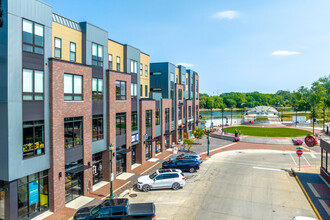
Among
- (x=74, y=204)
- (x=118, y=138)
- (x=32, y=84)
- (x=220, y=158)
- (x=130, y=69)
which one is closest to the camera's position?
(x=32, y=84)

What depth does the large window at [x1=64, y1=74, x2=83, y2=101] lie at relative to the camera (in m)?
18.0

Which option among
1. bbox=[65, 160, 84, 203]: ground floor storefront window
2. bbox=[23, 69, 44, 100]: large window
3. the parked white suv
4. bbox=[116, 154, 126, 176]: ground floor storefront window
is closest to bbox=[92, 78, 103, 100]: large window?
bbox=[23, 69, 44, 100]: large window

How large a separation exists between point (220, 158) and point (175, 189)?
14.8 m

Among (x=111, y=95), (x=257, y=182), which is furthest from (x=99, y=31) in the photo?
(x=257, y=182)

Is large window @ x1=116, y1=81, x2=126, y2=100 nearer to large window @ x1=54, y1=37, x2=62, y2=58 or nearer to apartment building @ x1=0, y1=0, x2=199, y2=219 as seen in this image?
apartment building @ x1=0, y1=0, x2=199, y2=219

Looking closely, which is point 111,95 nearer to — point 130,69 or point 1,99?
point 130,69

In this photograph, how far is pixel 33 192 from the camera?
15.6 m

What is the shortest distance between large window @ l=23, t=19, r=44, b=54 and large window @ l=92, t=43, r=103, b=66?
602cm

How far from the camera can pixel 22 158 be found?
1454cm

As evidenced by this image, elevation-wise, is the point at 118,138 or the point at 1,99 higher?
the point at 1,99

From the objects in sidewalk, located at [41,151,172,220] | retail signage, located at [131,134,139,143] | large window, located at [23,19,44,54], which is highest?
large window, located at [23,19,44,54]

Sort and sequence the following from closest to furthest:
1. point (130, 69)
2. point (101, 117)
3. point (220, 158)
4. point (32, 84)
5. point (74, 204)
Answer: point (32, 84), point (74, 204), point (101, 117), point (130, 69), point (220, 158)

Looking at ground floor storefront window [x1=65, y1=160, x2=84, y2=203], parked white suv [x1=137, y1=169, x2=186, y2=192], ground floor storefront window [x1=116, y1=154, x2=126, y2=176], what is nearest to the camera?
ground floor storefront window [x1=65, y1=160, x2=84, y2=203]

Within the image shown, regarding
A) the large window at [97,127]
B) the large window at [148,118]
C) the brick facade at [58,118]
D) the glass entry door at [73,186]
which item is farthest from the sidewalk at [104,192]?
the large window at [148,118]
